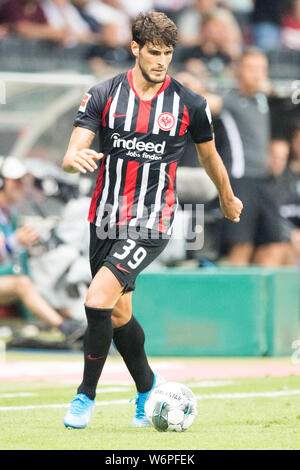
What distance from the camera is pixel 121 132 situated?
5.70 metres

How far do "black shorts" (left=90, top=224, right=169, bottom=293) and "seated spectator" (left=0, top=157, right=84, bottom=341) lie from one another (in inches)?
163

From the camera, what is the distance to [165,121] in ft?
18.7

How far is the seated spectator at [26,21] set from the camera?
13.8 metres

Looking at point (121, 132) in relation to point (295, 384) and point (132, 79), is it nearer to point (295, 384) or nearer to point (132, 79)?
point (132, 79)

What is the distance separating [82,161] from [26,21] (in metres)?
9.25

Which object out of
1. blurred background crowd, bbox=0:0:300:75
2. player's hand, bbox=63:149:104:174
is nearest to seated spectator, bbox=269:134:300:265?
blurred background crowd, bbox=0:0:300:75

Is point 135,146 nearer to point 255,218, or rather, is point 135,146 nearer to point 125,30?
point 255,218

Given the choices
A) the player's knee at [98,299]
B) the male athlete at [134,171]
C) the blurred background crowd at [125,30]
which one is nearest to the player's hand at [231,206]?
the male athlete at [134,171]

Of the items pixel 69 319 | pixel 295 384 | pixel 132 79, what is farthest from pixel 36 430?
pixel 69 319

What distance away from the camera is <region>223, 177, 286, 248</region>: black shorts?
10.9 metres

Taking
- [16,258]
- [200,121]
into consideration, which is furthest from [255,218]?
[200,121]

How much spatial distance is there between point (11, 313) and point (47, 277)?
2.06 ft

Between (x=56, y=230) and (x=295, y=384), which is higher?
(x=56, y=230)

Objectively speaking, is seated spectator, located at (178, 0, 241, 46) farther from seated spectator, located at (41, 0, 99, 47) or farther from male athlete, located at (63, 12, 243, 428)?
male athlete, located at (63, 12, 243, 428)
